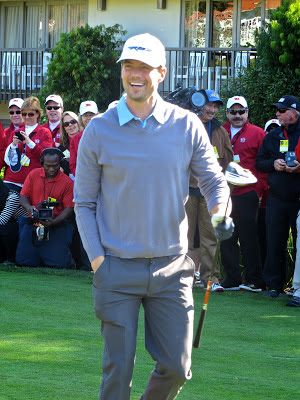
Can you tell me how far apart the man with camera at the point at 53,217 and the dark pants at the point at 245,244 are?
2.41 metres

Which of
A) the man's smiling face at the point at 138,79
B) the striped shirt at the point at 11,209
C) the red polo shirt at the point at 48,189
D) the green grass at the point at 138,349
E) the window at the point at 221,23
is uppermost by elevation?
the window at the point at 221,23

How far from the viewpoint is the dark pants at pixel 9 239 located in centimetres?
1167

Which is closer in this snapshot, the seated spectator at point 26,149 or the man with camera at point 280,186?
the man with camera at point 280,186

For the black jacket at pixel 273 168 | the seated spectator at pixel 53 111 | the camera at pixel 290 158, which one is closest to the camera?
the camera at pixel 290 158

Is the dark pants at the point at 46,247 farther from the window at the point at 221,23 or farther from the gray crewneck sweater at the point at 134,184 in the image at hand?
the window at the point at 221,23

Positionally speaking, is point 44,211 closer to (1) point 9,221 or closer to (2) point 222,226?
(1) point 9,221

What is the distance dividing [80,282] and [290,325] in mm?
3258

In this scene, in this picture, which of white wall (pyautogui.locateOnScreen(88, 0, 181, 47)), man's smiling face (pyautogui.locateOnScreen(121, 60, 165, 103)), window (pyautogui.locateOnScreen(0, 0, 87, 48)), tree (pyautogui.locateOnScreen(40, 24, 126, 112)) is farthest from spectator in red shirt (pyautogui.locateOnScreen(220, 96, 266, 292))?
window (pyautogui.locateOnScreen(0, 0, 87, 48))

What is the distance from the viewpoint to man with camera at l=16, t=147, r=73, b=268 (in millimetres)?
11367

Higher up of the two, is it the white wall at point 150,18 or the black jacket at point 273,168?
the white wall at point 150,18

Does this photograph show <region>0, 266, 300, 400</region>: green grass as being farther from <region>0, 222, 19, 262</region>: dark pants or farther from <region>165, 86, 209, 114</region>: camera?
<region>165, 86, 209, 114</region>: camera

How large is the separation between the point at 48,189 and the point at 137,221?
7369 mm

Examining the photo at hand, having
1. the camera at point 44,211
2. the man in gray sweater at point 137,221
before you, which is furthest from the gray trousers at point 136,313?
the camera at point 44,211

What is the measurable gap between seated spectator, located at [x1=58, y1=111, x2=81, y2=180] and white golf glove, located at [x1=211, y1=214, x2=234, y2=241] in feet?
25.8
